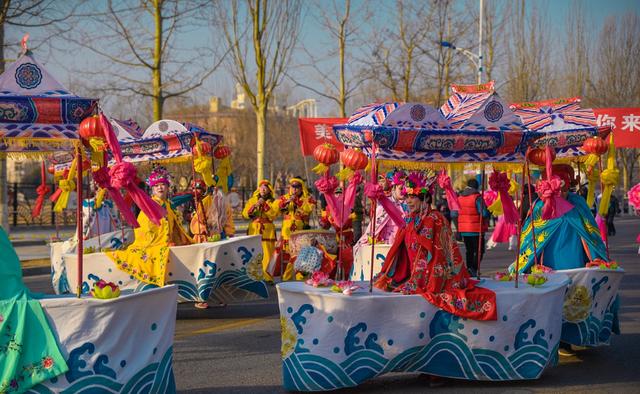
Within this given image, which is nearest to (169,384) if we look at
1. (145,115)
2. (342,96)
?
(342,96)

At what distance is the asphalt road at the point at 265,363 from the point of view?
6.57m

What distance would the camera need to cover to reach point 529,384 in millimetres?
6648

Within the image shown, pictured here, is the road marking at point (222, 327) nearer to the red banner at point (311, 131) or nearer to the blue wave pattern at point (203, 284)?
the blue wave pattern at point (203, 284)

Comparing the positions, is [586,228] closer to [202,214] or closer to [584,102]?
[202,214]

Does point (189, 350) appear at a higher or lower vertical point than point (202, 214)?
lower

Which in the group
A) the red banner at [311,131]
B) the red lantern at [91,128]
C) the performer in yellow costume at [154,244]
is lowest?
the performer in yellow costume at [154,244]

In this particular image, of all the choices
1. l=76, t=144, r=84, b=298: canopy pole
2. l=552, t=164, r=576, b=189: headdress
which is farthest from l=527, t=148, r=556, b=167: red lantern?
l=76, t=144, r=84, b=298: canopy pole

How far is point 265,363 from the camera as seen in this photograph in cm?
748

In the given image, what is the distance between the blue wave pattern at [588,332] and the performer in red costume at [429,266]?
53.1 inches

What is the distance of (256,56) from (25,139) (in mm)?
14880

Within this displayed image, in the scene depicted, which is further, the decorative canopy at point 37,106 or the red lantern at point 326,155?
the red lantern at point 326,155

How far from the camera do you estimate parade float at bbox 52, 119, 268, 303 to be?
31.1 ft

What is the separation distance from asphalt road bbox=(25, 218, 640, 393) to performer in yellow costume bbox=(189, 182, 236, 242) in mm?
1102

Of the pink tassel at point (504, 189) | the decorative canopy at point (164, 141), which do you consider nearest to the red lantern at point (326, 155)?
the pink tassel at point (504, 189)
